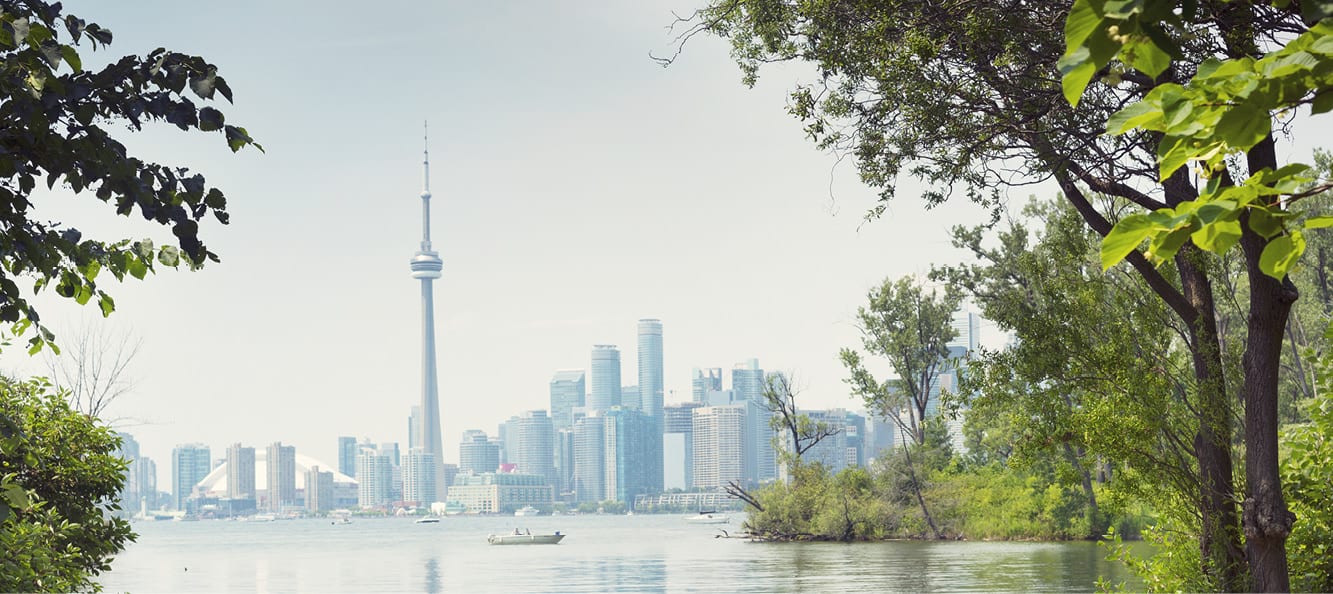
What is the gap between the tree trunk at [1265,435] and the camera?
693 centimetres

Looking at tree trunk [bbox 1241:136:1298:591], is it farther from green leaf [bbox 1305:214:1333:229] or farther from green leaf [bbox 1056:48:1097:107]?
green leaf [bbox 1056:48:1097:107]

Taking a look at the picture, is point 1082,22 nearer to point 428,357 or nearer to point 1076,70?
point 1076,70

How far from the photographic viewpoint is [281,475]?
19062cm

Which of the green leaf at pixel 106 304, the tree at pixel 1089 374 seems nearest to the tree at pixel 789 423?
the tree at pixel 1089 374

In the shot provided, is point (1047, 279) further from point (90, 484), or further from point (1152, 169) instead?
point (90, 484)

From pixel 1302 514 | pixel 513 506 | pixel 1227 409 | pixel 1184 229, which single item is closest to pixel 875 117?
pixel 1227 409

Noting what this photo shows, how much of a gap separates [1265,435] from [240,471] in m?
201

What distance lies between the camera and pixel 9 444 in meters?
3.04

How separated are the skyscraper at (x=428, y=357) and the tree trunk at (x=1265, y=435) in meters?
147

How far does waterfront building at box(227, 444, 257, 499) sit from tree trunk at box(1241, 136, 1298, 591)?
194 meters

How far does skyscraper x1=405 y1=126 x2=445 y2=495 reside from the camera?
151 metres

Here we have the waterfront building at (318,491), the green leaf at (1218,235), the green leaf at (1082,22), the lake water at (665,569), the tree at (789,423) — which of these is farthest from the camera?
the waterfront building at (318,491)

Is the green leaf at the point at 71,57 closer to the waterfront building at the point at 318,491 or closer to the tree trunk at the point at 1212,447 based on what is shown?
the tree trunk at the point at 1212,447

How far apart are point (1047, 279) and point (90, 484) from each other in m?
6.64
